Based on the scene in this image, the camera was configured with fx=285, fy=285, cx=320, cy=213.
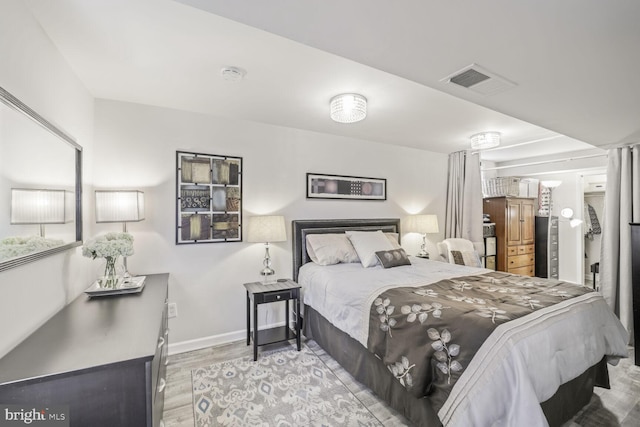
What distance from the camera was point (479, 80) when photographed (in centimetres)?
163

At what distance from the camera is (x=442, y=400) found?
1475 mm

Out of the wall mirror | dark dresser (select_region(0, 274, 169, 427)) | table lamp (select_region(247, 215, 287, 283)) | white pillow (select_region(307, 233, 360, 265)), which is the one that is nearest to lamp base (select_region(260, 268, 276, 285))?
table lamp (select_region(247, 215, 287, 283))

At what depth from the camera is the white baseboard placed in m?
2.73

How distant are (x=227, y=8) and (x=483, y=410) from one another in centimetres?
205

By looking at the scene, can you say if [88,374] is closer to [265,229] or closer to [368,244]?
[265,229]

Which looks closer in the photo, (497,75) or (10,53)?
(10,53)

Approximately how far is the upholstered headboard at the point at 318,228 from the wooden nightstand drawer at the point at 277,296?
1.70 feet

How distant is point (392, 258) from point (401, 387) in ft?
4.62

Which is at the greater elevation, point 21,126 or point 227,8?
point 227,8

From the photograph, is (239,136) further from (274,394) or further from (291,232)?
(274,394)

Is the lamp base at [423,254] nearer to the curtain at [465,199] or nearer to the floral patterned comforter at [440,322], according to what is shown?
the curtain at [465,199]

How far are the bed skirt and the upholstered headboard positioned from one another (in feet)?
2.72

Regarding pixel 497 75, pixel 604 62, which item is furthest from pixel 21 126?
pixel 604 62

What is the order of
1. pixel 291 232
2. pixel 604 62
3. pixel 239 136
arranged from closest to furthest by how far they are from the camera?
pixel 604 62 → pixel 239 136 → pixel 291 232
